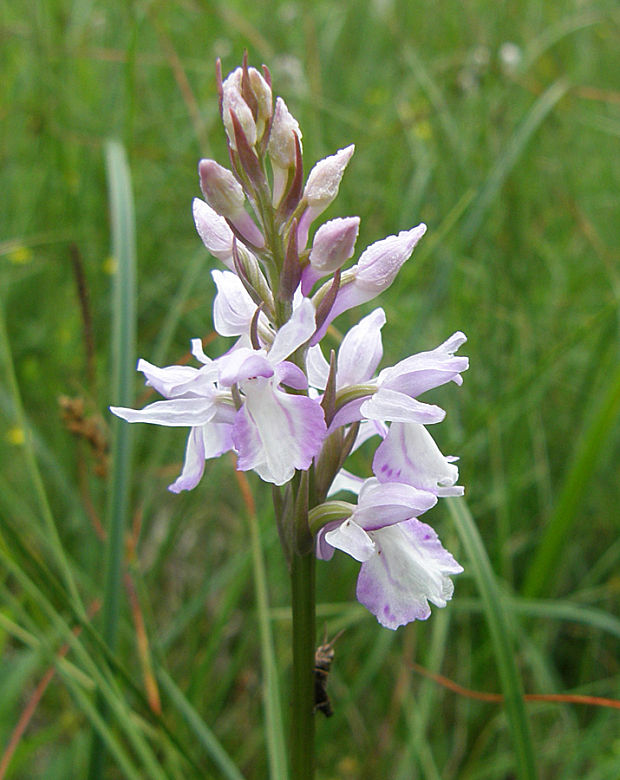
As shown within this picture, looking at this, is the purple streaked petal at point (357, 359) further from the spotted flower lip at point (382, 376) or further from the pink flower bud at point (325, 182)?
the pink flower bud at point (325, 182)

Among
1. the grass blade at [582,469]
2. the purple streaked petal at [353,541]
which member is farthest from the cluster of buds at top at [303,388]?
the grass blade at [582,469]

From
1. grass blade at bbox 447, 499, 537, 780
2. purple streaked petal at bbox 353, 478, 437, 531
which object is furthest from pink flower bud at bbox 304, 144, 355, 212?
grass blade at bbox 447, 499, 537, 780

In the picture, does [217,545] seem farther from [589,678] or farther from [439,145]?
[439,145]

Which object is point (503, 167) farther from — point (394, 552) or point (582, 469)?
point (394, 552)

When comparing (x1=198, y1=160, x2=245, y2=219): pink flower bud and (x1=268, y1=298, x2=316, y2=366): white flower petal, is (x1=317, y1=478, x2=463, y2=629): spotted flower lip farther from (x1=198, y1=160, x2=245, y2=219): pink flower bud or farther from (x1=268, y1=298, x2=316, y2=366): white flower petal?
(x1=198, y1=160, x2=245, y2=219): pink flower bud

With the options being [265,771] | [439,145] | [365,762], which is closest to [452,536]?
[365,762]

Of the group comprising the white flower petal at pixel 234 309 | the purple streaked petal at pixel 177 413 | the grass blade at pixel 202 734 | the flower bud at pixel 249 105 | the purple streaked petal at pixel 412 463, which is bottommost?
the grass blade at pixel 202 734

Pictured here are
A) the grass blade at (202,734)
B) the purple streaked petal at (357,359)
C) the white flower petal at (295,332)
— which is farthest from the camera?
the grass blade at (202,734)
